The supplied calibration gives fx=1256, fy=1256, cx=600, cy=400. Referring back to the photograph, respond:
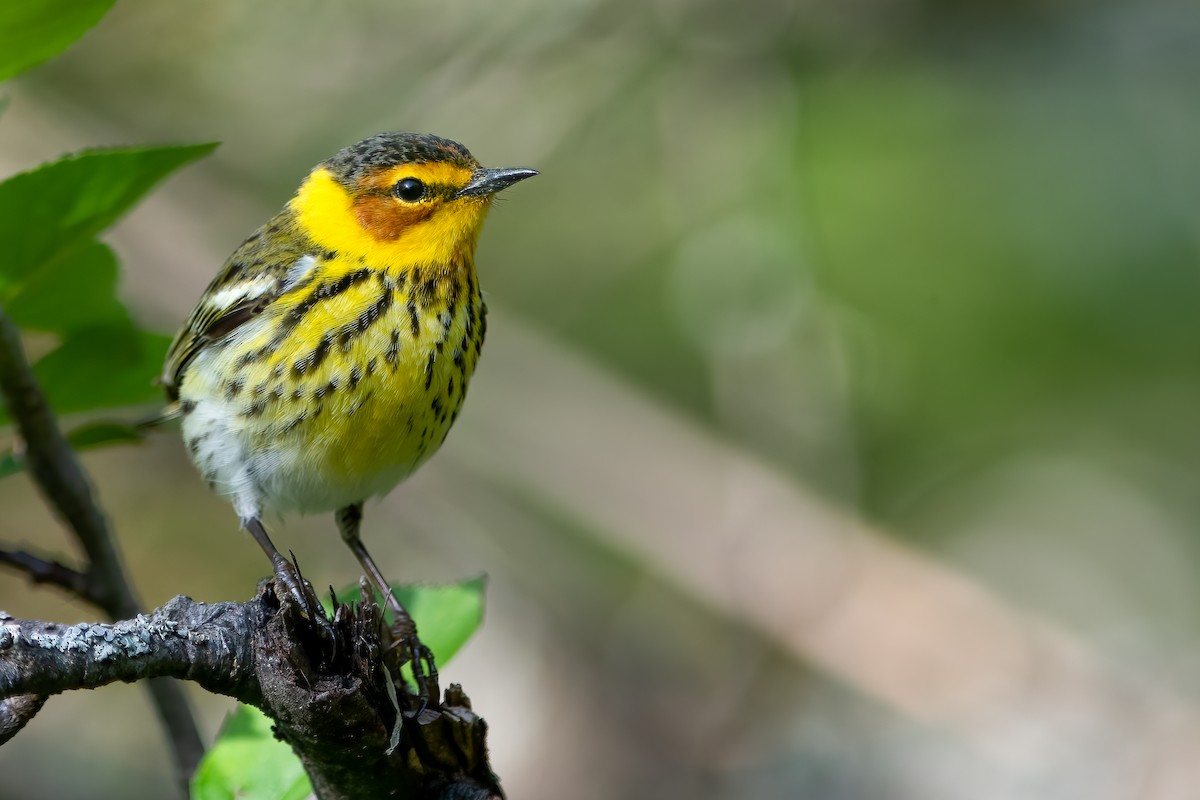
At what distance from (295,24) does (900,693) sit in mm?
4896

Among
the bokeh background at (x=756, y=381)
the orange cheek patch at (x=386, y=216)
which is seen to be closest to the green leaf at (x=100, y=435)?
the orange cheek patch at (x=386, y=216)

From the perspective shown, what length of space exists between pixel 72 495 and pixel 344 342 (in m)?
0.86

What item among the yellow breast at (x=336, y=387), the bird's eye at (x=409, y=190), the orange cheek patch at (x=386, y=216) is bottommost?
the yellow breast at (x=336, y=387)

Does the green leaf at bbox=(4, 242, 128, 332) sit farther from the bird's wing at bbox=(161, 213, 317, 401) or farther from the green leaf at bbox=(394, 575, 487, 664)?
the green leaf at bbox=(394, 575, 487, 664)

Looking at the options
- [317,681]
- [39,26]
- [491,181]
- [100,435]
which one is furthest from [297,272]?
[317,681]

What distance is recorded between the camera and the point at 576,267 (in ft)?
26.5

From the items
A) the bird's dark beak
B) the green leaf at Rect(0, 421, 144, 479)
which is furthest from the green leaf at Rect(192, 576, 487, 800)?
the bird's dark beak

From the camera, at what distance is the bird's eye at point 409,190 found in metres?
3.54

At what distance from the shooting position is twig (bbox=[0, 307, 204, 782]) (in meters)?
2.29

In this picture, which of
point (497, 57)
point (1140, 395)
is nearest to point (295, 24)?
point (497, 57)

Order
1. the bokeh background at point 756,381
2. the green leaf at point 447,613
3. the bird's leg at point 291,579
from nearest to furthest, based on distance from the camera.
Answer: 1. the bird's leg at point 291,579
2. the green leaf at point 447,613
3. the bokeh background at point 756,381

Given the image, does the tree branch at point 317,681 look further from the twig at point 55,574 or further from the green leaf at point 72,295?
the green leaf at point 72,295

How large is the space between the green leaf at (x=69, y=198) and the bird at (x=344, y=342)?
0.83 metres

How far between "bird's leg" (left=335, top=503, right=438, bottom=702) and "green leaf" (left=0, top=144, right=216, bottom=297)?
37.1 inches
